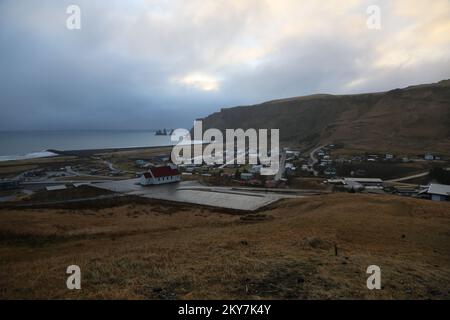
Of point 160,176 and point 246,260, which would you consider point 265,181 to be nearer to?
point 160,176

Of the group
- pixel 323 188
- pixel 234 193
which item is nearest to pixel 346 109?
pixel 323 188

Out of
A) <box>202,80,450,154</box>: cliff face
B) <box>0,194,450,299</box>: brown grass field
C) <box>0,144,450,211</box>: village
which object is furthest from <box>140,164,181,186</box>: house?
<box>202,80,450,154</box>: cliff face

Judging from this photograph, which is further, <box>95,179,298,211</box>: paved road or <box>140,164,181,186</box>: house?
<box>140,164,181,186</box>: house

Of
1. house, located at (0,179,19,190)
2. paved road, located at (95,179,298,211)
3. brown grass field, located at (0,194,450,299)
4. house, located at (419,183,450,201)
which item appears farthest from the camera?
house, located at (0,179,19,190)

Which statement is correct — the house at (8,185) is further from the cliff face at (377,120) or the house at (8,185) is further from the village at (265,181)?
the cliff face at (377,120)

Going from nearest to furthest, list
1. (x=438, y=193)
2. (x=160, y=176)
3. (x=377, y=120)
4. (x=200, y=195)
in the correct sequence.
→ (x=438, y=193) < (x=200, y=195) < (x=160, y=176) < (x=377, y=120)

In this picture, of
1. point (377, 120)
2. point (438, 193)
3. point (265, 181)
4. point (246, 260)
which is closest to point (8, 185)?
point (265, 181)

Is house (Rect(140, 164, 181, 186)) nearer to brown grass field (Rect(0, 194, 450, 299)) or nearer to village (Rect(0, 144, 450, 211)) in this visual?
village (Rect(0, 144, 450, 211))
